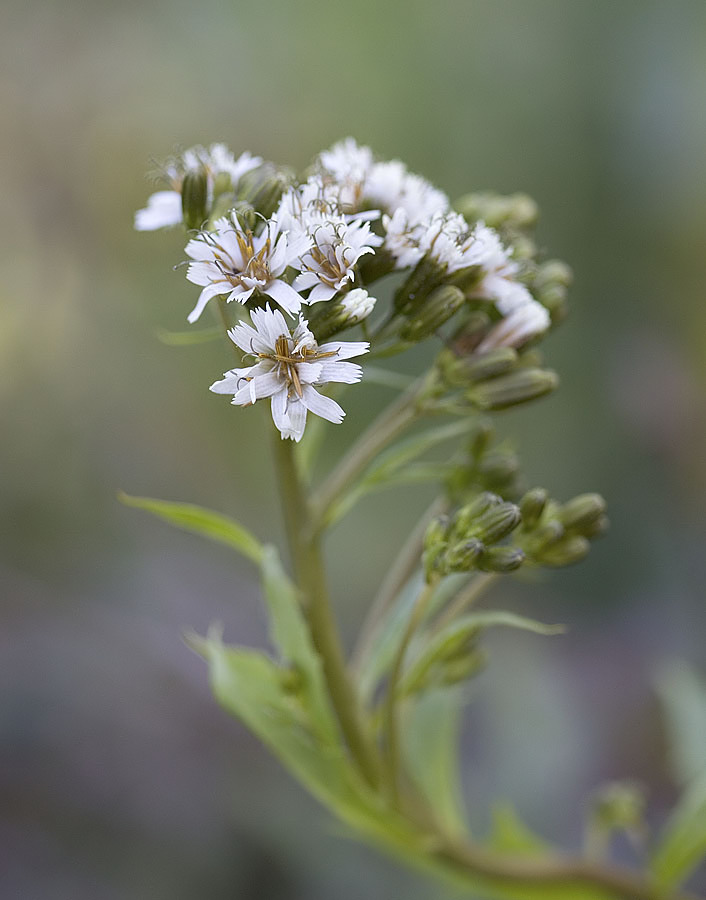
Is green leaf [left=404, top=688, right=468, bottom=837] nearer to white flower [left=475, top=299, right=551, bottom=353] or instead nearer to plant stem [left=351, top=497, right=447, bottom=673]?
plant stem [left=351, top=497, right=447, bottom=673]

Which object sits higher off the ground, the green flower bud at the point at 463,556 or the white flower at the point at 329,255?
the white flower at the point at 329,255

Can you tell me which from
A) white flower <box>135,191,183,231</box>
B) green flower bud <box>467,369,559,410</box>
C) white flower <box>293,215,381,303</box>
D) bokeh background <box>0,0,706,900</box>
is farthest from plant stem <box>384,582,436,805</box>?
bokeh background <box>0,0,706,900</box>

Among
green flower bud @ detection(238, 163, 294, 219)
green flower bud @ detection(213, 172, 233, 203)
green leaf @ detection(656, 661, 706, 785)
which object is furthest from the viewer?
green leaf @ detection(656, 661, 706, 785)

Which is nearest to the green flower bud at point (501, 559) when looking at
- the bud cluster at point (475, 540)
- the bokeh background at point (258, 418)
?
the bud cluster at point (475, 540)

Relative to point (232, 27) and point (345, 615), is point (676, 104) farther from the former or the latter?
point (345, 615)

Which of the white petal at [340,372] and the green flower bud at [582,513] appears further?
the green flower bud at [582,513]

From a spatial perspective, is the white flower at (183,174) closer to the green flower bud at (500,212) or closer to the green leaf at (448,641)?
the green flower bud at (500,212)

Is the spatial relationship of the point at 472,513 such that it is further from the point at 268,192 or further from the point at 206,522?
the point at 268,192
